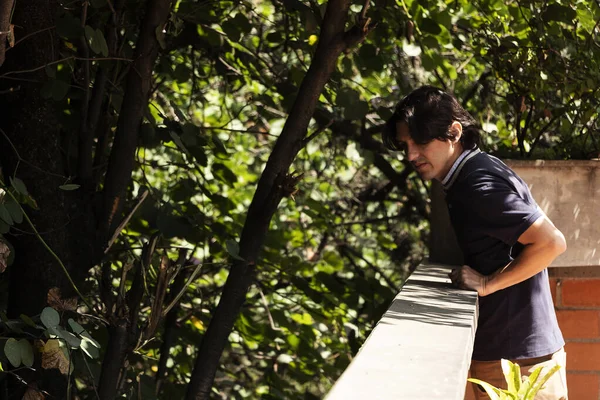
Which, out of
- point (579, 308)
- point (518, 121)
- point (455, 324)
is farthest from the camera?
point (518, 121)

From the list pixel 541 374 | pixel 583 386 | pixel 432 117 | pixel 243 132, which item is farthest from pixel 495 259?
pixel 243 132

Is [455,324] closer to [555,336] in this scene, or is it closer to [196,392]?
[555,336]

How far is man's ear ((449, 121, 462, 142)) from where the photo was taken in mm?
2531

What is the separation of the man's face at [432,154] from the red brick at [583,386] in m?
1.02

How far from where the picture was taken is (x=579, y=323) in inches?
122

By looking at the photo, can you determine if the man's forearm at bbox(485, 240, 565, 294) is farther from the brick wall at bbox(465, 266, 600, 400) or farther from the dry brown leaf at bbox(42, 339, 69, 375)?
the dry brown leaf at bbox(42, 339, 69, 375)

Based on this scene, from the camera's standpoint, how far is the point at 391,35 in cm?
425

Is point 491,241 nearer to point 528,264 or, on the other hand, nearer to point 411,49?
point 528,264

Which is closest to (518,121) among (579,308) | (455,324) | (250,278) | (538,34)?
(538,34)

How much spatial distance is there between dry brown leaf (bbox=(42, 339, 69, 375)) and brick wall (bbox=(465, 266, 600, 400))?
173 centimetres

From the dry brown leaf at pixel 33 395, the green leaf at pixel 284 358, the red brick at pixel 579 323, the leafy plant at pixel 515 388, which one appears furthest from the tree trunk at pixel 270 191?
the green leaf at pixel 284 358

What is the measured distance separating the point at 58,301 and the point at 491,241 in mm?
1259

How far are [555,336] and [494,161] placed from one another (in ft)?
1.79

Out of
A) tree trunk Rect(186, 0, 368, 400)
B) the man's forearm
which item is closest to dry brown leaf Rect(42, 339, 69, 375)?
tree trunk Rect(186, 0, 368, 400)
